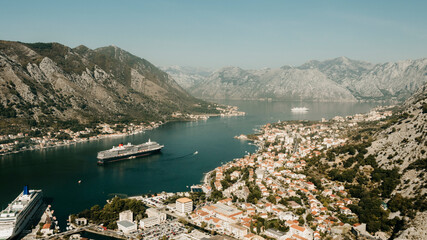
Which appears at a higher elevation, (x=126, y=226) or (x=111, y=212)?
(x=111, y=212)

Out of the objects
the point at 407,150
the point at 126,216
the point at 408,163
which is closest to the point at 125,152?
the point at 126,216

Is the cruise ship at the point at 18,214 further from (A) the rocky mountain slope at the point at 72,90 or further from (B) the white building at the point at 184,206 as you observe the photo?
(A) the rocky mountain slope at the point at 72,90

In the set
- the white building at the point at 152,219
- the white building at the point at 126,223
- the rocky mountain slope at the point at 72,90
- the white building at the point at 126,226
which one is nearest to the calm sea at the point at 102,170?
the white building at the point at 126,223

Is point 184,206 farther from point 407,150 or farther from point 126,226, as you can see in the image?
point 407,150

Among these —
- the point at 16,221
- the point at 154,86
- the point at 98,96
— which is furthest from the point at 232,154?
the point at 154,86

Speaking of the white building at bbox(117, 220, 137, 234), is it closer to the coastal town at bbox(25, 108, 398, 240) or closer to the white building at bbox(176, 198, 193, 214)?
the coastal town at bbox(25, 108, 398, 240)
